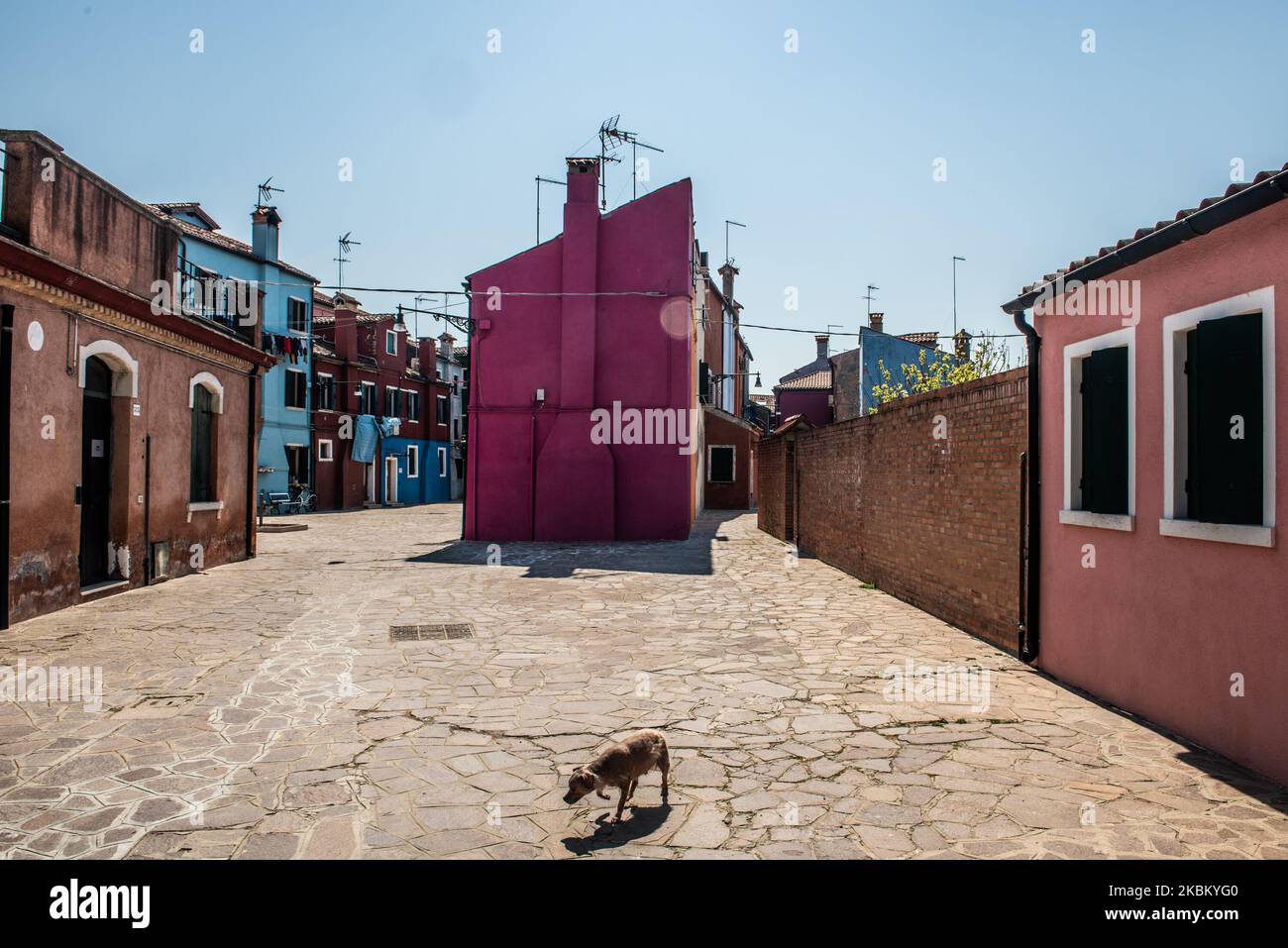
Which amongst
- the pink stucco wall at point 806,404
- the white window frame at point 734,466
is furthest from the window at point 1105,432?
the pink stucco wall at point 806,404

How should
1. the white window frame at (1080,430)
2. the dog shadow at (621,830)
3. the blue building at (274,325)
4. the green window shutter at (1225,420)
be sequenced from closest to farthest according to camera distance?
1. the dog shadow at (621,830)
2. the green window shutter at (1225,420)
3. the white window frame at (1080,430)
4. the blue building at (274,325)

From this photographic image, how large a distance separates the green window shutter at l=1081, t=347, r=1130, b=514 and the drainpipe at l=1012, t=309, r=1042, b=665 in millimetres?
646

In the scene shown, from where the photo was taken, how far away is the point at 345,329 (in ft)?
113

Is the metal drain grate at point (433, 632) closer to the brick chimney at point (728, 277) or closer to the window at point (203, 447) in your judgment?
the window at point (203, 447)

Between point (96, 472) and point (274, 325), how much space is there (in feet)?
73.8

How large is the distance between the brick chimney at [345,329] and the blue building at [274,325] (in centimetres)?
186

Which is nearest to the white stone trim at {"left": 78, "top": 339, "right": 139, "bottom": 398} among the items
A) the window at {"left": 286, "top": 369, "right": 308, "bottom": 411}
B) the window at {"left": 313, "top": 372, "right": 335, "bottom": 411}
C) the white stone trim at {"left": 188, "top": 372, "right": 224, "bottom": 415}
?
the white stone trim at {"left": 188, "top": 372, "right": 224, "bottom": 415}

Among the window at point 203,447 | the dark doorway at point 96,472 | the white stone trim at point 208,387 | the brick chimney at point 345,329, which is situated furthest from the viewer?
the brick chimney at point 345,329

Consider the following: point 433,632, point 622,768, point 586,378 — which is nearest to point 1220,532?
point 622,768

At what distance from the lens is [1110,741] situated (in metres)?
4.90

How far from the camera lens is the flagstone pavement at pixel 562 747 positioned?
3541mm

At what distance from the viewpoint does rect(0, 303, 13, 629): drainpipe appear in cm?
791

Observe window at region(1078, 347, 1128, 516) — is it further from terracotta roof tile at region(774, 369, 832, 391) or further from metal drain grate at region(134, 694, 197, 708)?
terracotta roof tile at region(774, 369, 832, 391)

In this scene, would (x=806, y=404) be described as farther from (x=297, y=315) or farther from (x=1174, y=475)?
(x=1174, y=475)
